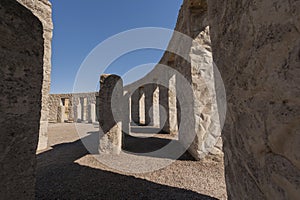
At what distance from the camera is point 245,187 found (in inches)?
39.1

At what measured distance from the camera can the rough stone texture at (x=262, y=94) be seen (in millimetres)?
596

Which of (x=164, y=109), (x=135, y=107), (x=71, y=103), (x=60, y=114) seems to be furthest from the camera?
(x=71, y=103)

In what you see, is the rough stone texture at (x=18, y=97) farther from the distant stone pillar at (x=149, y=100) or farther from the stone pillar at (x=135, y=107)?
the stone pillar at (x=135, y=107)

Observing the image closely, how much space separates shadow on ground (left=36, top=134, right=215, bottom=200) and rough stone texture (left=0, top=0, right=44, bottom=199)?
3.31 ft

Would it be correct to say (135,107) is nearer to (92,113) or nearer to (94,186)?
(92,113)

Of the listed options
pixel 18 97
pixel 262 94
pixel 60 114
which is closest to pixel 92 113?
pixel 60 114

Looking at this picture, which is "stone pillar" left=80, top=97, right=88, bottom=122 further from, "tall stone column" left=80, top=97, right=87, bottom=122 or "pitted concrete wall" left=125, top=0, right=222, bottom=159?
"pitted concrete wall" left=125, top=0, right=222, bottom=159

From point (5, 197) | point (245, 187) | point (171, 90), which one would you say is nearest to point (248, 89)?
point (245, 187)

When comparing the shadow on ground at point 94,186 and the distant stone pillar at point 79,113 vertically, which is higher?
the distant stone pillar at point 79,113

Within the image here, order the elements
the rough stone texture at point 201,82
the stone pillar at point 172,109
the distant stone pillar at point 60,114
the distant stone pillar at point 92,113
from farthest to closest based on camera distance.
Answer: the distant stone pillar at point 92,113 < the distant stone pillar at point 60,114 < the stone pillar at point 172,109 < the rough stone texture at point 201,82

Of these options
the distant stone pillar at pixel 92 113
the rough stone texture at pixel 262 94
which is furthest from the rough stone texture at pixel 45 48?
the distant stone pillar at pixel 92 113

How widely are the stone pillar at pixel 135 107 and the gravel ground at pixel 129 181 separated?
917cm

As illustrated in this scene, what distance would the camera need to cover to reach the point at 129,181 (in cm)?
255

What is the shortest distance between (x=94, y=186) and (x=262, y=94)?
261 cm
